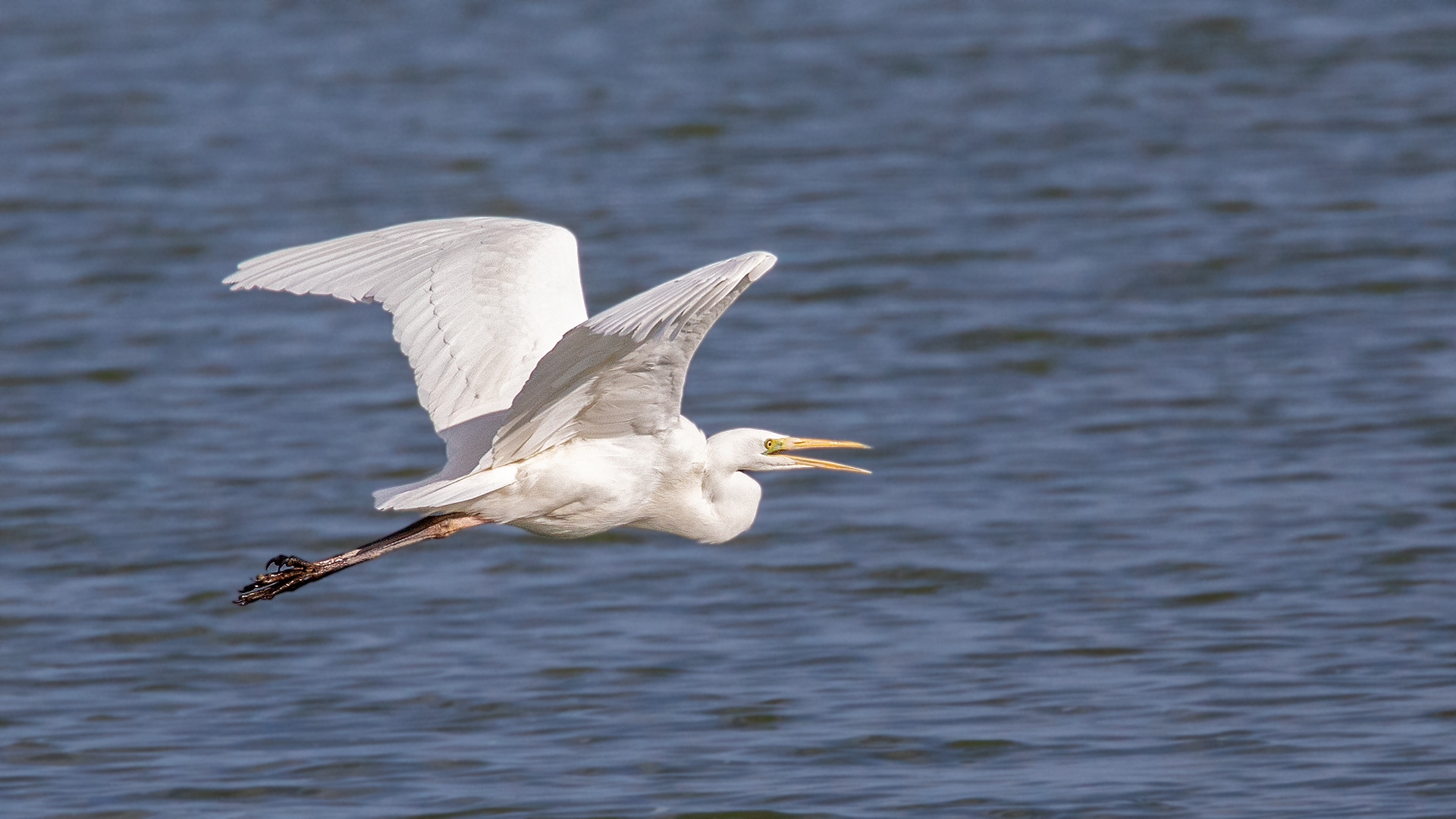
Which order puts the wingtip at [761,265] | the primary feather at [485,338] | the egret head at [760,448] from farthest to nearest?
the egret head at [760,448] < the primary feather at [485,338] < the wingtip at [761,265]

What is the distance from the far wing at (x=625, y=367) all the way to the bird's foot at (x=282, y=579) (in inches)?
29.2

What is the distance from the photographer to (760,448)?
6426mm

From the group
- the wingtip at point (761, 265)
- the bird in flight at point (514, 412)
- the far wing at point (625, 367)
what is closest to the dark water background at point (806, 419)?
the bird in flight at point (514, 412)

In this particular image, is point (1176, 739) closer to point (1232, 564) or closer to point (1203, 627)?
point (1203, 627)

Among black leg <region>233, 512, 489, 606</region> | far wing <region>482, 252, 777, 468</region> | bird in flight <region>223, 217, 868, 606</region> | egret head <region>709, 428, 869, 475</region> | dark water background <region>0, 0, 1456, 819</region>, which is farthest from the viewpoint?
dark water background <region>0, 0, 1456, 819</region>

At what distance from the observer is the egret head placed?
6.41 meters

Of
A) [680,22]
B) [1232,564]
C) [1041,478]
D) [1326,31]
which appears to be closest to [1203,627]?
[1232,564]

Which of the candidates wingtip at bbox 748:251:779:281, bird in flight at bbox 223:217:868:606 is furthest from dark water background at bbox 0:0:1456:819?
wingtip at bbox 748:251:779:281

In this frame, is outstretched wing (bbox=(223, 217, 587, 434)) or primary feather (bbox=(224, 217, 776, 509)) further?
outstretched wing (bbox=(223, 217, 587, 434))

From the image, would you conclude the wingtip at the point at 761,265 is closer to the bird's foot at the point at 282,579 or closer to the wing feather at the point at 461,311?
the wing feather at the point at 461,311

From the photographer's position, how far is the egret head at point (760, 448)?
21.0 ft

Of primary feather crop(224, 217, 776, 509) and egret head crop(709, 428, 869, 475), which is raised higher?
primary feather crop(224, 217, 776, 509)

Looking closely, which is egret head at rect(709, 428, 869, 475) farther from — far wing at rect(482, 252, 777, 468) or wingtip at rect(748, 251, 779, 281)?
wingtip at rect(748, 251, 779, 281)

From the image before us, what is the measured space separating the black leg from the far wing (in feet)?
0.92
